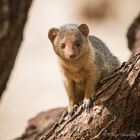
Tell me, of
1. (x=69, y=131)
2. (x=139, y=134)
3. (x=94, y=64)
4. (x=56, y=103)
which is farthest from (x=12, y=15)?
(x=56, y=103)

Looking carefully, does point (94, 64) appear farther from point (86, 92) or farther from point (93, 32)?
point (93, 32)

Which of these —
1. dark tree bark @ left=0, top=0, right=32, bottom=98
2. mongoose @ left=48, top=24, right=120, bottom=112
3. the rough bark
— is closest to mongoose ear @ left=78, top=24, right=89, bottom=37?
mongoose @ left=48, top=24, right=120, bottom=112

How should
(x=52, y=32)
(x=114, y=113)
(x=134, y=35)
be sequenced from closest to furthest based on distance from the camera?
(x=114, y=113) → (x=52, y=32) → (x=134, y=35)

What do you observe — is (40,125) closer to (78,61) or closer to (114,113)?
(78,61)

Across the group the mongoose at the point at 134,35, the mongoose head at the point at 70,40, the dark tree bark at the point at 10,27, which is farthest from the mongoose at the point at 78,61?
the mongoose at the point at 134,35

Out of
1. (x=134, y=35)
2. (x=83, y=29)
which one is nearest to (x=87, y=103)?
(x=83, y=29)

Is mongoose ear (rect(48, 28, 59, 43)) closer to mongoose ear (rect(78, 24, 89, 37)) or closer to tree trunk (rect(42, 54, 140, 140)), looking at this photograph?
mongoose ear (rect(78, 24, 89, 37))
